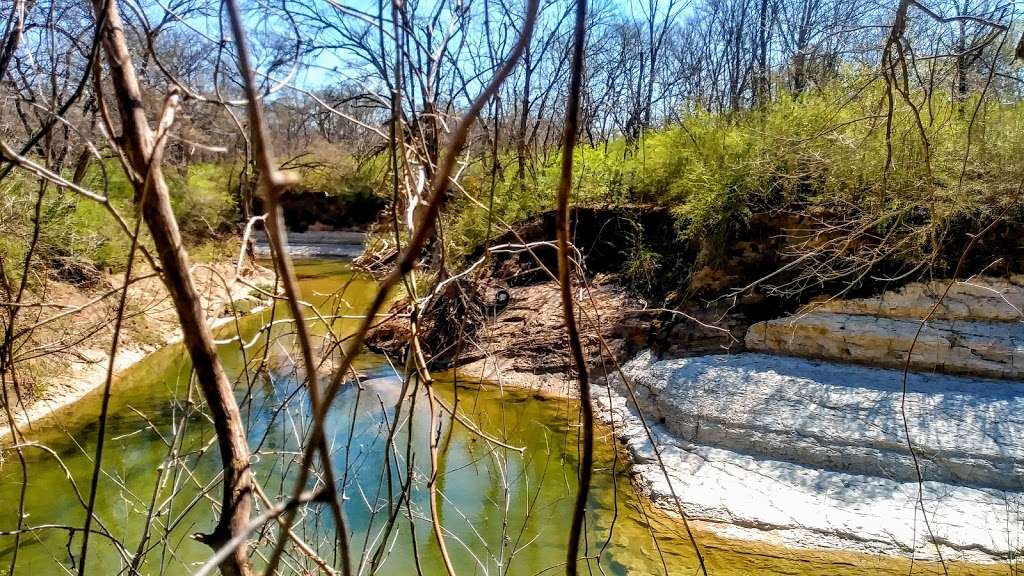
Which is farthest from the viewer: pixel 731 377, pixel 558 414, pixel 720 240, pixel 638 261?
pixel 638 261

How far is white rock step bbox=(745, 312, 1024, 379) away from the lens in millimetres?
4988

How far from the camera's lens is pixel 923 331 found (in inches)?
206

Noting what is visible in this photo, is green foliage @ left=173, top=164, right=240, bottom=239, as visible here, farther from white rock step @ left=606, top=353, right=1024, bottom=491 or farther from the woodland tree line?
white rock step @ left=606, top=353, right=1024, bottom=491

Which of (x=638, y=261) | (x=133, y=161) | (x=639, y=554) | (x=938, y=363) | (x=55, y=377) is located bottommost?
(x=639, y=554)

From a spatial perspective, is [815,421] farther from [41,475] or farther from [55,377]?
[55,377]

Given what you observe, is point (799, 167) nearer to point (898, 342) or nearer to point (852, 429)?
point (898, 342)

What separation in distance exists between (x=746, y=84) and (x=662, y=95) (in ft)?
4.57

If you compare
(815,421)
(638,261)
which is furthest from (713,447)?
(638,261)

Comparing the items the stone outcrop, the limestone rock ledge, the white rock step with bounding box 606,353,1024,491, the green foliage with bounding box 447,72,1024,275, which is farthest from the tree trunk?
the stone outcrop

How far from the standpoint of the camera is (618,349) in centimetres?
687

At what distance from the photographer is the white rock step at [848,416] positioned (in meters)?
4.34

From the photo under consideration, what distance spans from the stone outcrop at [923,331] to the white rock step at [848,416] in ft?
0.39

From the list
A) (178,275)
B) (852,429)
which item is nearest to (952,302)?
(852,429)

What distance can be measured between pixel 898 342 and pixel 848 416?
36.7 inches
